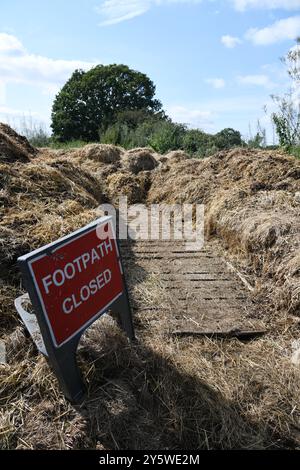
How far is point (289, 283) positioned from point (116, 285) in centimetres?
161

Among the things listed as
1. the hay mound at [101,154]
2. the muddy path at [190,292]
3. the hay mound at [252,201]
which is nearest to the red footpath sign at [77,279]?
the muddy path at [190,292]

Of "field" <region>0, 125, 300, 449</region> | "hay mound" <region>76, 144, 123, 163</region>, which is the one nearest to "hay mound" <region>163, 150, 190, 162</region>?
"hay mound" <region>76, 144, 123, 163</region>

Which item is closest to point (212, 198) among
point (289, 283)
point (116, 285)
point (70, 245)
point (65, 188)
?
point (65, 188)

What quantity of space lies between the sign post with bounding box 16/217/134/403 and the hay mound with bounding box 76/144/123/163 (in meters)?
7.75

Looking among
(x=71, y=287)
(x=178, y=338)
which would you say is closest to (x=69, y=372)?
(x=71, y=287)

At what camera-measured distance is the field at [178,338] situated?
2137mm

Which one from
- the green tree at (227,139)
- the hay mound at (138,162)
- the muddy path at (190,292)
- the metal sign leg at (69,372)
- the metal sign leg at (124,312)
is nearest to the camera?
the metal sign leg at (69,372)

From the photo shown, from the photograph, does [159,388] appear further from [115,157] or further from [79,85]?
[79,85]

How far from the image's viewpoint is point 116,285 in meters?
2.61

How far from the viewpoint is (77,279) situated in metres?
2.25

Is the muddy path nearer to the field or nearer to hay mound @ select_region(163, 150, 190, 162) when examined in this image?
the field

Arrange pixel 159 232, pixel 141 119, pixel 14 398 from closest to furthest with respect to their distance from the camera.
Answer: pixel 14 398 < pixel 159 232 < pixel 141 119

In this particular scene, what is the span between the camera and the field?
2137 millimetres

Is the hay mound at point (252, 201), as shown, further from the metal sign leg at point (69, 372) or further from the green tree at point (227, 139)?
the green tree at point (227, 139)
